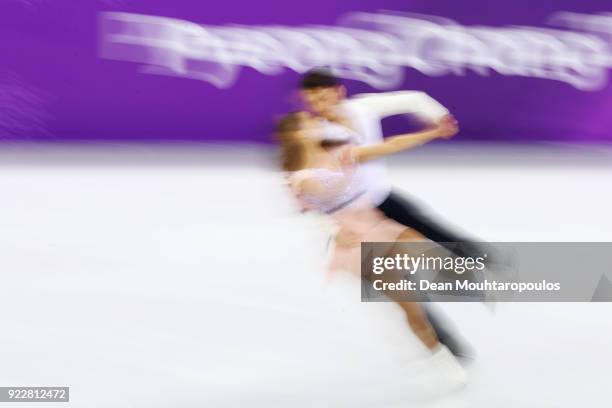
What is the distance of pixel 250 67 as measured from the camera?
7.04 metres

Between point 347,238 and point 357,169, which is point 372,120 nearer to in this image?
point 357,169

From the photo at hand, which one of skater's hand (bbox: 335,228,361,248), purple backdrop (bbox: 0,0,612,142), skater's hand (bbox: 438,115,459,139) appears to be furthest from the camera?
purple backdrop (bbox: 0,0,612,142)

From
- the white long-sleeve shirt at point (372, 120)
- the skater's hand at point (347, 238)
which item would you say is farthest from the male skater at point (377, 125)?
the skater's hand at point (347, 238)

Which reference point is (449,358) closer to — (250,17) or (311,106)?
(311,106)

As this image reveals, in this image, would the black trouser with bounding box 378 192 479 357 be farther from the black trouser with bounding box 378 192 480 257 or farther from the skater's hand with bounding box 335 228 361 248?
the skater's hand with bounding box 335 228 361 248

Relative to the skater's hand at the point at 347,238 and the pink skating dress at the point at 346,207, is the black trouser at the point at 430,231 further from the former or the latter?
the skater's hand at the point at 347,238

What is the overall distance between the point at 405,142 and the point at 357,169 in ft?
0.52

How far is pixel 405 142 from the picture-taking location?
2.66 m

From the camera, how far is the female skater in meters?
2.64

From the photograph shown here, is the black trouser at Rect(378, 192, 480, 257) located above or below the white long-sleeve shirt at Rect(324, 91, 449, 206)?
below

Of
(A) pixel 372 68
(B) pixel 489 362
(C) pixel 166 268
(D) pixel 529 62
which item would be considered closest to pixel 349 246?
(B) pixel 489 362

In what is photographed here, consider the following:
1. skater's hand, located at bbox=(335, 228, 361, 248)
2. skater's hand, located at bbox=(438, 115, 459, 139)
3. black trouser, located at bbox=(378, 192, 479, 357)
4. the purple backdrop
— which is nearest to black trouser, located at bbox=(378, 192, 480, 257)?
black trouser, located at bbox=(378, 192, 479, 357)

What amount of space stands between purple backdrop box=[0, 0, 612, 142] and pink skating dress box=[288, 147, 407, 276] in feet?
13.7

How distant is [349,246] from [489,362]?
0.72 m
